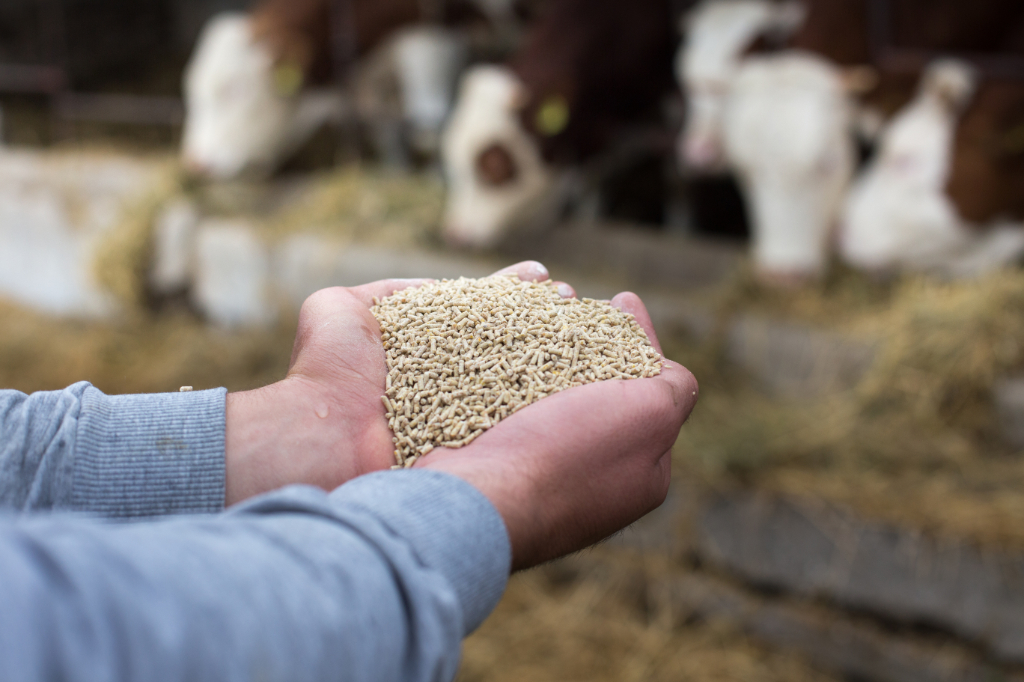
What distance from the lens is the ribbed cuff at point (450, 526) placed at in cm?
71

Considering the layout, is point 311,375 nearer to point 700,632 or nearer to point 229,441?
point 229,441

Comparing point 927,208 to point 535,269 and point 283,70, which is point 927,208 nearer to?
point 535,269

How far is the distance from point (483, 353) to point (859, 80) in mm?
2615

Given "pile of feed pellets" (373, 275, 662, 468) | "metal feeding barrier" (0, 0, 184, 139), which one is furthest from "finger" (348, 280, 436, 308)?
"metal feeding barrier" (0, 0, 184, 139)

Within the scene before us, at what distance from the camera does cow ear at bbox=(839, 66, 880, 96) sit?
315cm

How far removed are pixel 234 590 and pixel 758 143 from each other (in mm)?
2961

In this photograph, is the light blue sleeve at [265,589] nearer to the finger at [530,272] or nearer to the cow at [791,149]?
the finger at [530,272]

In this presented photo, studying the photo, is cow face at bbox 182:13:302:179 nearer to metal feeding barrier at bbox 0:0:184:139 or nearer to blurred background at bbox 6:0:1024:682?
blurred background at bbox 6:0:1024:682

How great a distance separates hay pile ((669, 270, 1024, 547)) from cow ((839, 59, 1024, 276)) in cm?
26

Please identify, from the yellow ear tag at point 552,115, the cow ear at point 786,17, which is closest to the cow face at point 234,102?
the yellow ear tag at point 552,115

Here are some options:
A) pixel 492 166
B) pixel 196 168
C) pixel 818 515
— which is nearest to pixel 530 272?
pixel 818 515

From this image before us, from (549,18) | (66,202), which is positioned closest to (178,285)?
(66,202)

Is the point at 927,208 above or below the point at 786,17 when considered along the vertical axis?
below

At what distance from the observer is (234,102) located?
444cm
